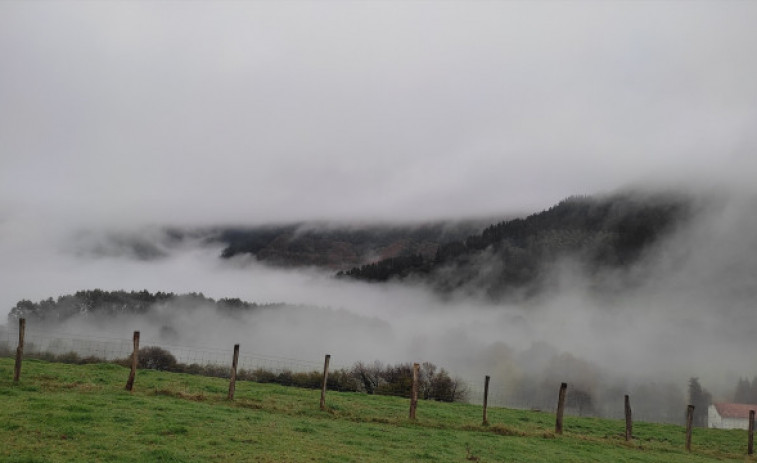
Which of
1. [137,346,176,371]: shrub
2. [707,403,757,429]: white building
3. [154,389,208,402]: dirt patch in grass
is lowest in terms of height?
[707,403,757,429]: white building

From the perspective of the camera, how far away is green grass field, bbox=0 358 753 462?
18875mm

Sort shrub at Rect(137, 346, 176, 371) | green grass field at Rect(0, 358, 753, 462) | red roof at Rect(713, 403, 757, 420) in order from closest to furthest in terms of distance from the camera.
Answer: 1. green grass field at Rect(0, 358, 753, 462)
2. shrub at Rect(137, 346, 176, 371)
3. red roof at Rect(713, 403, 757, 420)

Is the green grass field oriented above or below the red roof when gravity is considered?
above

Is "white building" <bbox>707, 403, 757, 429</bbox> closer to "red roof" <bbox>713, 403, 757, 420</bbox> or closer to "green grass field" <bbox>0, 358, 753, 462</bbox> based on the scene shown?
"red roof" <bbox>713, 403, 757, 420</bbox>

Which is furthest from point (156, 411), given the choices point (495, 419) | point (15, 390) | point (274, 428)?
point (495, 419)

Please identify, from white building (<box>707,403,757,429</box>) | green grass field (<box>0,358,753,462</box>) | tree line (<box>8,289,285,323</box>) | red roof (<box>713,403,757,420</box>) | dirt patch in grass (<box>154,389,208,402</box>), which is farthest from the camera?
tree line (<box>8,289,285,323</box>)

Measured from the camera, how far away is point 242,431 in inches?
923

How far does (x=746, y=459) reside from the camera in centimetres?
3800

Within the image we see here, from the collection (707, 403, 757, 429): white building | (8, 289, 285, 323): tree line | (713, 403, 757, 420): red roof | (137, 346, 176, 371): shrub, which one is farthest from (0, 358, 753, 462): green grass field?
(8, 289, 285, 323): tree line

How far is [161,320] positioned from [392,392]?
13195 centimetres

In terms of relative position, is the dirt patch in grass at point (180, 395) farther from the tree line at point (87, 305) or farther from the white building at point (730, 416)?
the white building at point (730, 416)

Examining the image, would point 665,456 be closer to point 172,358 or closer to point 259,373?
point 259,373

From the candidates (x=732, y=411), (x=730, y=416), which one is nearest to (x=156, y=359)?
(x=730, y=416)

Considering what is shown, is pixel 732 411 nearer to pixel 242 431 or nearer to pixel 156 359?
pixel 156 359
